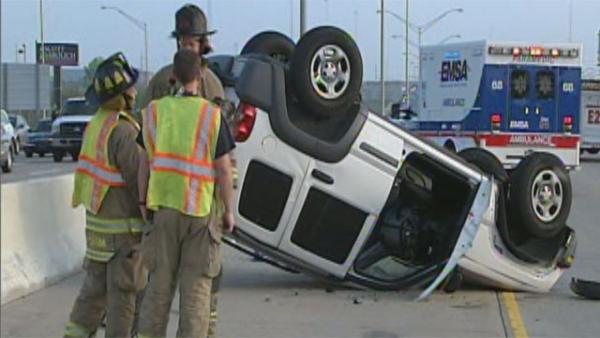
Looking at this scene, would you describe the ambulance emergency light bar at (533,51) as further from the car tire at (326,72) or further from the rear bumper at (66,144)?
the rear bumper at (66,144)

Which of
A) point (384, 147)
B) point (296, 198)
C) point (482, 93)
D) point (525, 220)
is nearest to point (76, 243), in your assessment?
point (296, 198)

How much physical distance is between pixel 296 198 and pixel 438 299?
1.55 meters

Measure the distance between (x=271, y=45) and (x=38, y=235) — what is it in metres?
2.77

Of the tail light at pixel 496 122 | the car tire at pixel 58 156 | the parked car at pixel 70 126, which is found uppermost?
the tail light at pixel 496 122

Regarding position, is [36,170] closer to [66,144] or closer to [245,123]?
[66,144]

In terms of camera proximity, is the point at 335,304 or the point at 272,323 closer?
the point at 272,323

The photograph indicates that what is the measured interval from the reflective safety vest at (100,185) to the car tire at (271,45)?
368cm

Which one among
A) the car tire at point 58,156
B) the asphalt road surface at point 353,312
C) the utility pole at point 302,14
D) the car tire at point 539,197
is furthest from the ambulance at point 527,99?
the car tire at point 58,156

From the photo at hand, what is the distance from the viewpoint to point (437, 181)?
9602 mm

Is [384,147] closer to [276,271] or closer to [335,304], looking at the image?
[335,304]

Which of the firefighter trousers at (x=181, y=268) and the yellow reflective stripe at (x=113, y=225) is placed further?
the yellow reflective stripe at (x=113, y=225)

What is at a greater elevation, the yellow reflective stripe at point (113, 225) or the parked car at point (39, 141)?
the yellow reflective stripe at point (113, 225)

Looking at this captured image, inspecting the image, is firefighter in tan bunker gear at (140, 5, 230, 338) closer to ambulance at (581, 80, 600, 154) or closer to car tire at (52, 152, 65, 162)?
ambulance at (581, 80, 600, 154)

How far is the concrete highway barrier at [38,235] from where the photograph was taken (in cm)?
872
